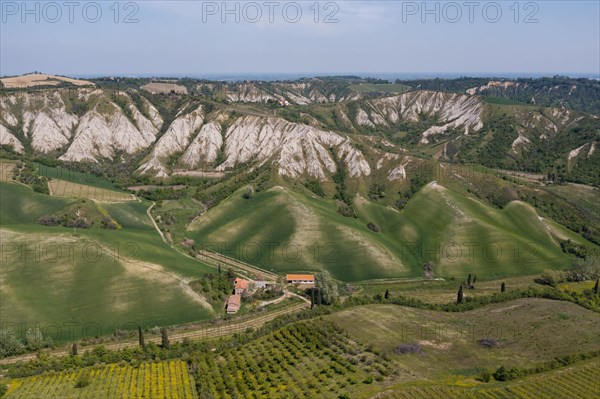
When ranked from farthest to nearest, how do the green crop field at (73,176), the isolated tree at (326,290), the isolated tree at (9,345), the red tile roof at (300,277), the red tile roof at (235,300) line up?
the green crop field at (73,176) → the red tile roof at (300,277) → the isolated tree at (326,290) → the red tile roof at (235,300) → the isolated tree at (9,345)

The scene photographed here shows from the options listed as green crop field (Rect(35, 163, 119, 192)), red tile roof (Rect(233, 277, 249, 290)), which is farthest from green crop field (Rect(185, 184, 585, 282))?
green crop field (Rect(35, 163, 119, 192))

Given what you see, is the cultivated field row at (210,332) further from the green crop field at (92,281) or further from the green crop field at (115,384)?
the green crop field at (115,384)

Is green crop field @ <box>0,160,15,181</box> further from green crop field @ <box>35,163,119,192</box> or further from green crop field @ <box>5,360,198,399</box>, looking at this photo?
green crop field @ <box>5,360,198,399</box>

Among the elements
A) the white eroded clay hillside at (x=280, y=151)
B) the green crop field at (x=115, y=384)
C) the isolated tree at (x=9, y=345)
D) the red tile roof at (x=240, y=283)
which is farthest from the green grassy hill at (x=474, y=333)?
the white eroded clay hillside at (x=280, y=151)

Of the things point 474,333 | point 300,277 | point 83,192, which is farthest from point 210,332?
point 83,192

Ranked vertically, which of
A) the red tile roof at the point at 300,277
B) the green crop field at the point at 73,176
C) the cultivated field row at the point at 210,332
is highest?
the green crop field at the point at 73,176
